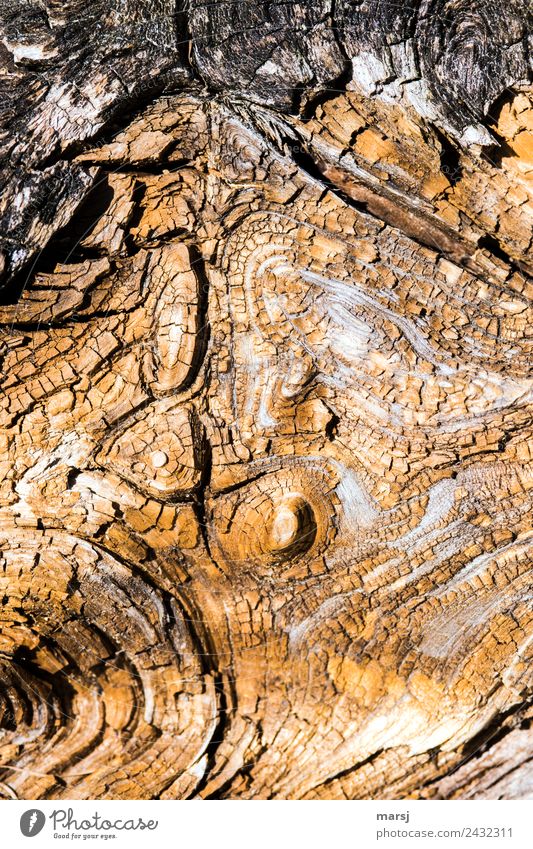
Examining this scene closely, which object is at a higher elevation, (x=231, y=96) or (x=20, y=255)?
(x=231, y=96)

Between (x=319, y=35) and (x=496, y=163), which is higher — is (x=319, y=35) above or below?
above

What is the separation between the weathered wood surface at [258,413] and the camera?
42.9 inches

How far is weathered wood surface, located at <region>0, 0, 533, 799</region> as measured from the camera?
1090mm

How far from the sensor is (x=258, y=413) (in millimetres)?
1104

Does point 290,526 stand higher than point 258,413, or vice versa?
point 258,413

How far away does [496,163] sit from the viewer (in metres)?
1.17

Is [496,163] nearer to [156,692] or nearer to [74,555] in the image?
[74,555]

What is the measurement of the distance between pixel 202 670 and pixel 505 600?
1.85ft

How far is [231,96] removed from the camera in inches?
44.7

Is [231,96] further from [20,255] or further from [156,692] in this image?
[156,692]

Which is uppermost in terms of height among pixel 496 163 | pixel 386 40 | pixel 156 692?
pixel 386 40
